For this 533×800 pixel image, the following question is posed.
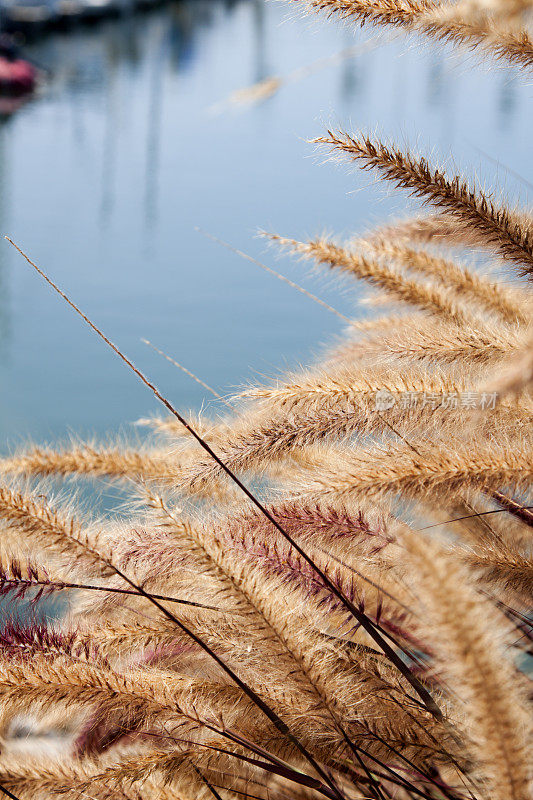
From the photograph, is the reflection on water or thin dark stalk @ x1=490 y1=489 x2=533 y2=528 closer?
thin dark stalk @ x1=490 y1=489 x2=533 y2=528

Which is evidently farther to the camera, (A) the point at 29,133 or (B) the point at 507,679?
(A) the point at 29,133

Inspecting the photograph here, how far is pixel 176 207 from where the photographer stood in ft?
8.30

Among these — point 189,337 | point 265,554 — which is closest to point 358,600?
point 265,554

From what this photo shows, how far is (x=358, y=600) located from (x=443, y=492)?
0.30 feet

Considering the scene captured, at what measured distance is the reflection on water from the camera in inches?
48.3

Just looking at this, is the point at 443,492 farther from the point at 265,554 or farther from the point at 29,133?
the point at 29,133

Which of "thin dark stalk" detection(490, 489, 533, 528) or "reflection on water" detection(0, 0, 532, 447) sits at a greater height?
"thin dark stalk" detection(490, 489, 533, 528)

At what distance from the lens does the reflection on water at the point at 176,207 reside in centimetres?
123

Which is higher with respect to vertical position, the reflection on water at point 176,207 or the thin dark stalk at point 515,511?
the thin dark stalk at point 515,511

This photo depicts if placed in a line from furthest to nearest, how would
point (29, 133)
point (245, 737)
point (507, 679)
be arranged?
point (29, 133) < point (245, 737) < point (507, 679)

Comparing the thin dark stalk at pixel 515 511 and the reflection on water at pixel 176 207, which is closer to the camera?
the thin dark stalk at pixel 515 511

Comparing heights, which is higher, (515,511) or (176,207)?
(515,511)

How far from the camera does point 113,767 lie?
0.29 meters

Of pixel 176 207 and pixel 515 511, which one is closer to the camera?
pixel 515 511
